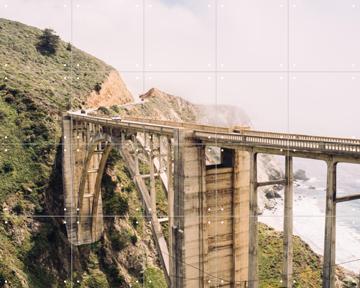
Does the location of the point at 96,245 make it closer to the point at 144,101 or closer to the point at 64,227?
the point at 64,227

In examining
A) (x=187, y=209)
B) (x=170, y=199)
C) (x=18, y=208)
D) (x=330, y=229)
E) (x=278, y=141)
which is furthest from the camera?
(x=18, y=208)

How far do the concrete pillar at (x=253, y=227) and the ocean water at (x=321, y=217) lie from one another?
49491 millimetres

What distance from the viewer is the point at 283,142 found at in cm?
2064

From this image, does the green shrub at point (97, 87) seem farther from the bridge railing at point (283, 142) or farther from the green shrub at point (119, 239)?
the bridge railing at point (283, 142)

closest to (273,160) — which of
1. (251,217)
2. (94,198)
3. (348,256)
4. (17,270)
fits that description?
(348,256)

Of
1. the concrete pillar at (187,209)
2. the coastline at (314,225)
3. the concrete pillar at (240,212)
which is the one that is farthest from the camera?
the coastline at (314,225)

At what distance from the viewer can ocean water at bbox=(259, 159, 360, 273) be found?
7819 cm

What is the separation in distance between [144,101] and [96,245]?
59859mm

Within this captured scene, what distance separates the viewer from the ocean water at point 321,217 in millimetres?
78188

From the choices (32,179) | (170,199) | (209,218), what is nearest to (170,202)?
(170,199)

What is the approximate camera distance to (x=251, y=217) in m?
22.3

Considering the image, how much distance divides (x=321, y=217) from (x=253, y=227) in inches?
3185

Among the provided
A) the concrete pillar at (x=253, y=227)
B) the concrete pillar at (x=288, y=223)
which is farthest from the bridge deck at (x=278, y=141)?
the concrete pillar at (x=253, y=227)

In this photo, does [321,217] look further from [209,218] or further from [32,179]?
[209,218]
